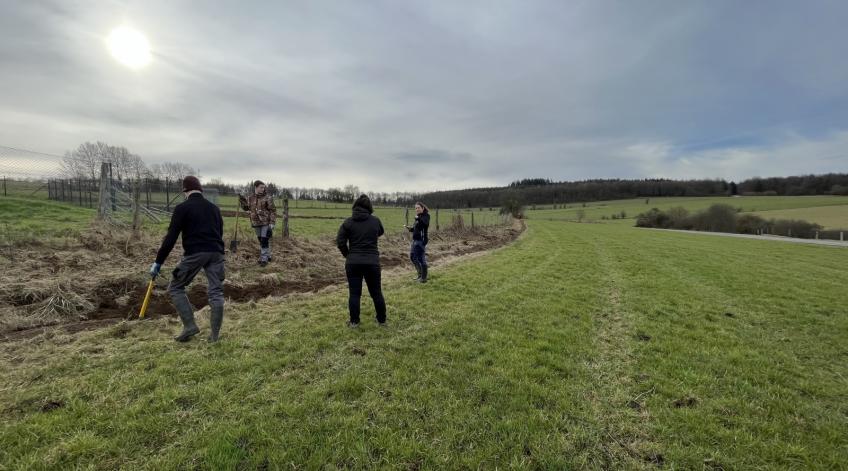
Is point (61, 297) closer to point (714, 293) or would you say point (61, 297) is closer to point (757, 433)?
point (757, 433)

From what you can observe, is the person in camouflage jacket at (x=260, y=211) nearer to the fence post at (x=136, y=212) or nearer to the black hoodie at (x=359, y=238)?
the fence post at (x=136, y=212)

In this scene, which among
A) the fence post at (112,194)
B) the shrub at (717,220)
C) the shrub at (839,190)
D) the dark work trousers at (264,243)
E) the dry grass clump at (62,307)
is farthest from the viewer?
the shrub at (839,190)

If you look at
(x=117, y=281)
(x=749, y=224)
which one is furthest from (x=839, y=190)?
(x=117, y=281)

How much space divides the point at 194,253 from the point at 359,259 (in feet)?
7.74

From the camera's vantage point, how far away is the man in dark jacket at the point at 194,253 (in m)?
4.86

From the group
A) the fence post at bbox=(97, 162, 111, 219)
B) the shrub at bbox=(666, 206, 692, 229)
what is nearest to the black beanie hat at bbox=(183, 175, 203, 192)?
the fence post at bbox=(97, 162, 111, 219)

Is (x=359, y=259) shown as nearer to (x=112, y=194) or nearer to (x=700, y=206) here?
(x=112, y=194)

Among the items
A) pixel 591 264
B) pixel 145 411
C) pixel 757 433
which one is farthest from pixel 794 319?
pixel 145 411

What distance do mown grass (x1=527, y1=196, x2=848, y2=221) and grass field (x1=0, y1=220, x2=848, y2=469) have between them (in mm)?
75327

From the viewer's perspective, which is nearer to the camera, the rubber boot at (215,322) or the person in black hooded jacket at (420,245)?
the rubber boot at (215,322)

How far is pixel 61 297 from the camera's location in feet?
20.1

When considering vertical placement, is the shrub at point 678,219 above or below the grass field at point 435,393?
above

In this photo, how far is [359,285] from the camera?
5.85 m

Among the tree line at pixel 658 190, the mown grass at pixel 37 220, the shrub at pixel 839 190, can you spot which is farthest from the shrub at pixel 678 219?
the mown grass at pixel 37 220
